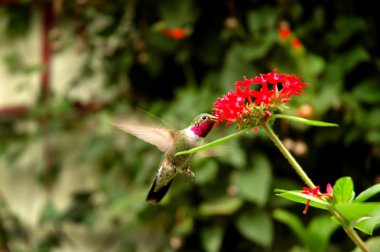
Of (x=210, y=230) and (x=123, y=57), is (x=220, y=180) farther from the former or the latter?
(x=123, y=57)

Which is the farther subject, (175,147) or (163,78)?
(163,78)

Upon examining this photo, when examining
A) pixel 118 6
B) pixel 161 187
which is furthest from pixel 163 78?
pixel 161 187

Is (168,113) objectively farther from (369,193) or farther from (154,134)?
(369,193)

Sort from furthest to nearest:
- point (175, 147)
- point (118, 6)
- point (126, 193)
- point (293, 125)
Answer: point (118, 6)
point (126, 193)
point (293, 125)
point (175, 147)

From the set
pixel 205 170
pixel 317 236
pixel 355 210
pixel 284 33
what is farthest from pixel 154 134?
pixel 284 33

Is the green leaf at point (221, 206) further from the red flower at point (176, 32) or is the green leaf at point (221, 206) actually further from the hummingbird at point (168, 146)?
the hummingbird at point (168, 146)

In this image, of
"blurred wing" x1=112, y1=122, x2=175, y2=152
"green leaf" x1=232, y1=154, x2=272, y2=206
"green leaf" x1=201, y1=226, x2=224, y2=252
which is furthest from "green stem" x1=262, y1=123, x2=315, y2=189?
"green leaf" x1=201, y1=226, x2=224, y2=252

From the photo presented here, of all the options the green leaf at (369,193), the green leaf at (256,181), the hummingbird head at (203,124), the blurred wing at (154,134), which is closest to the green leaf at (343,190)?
the green leaf at (369,193)
